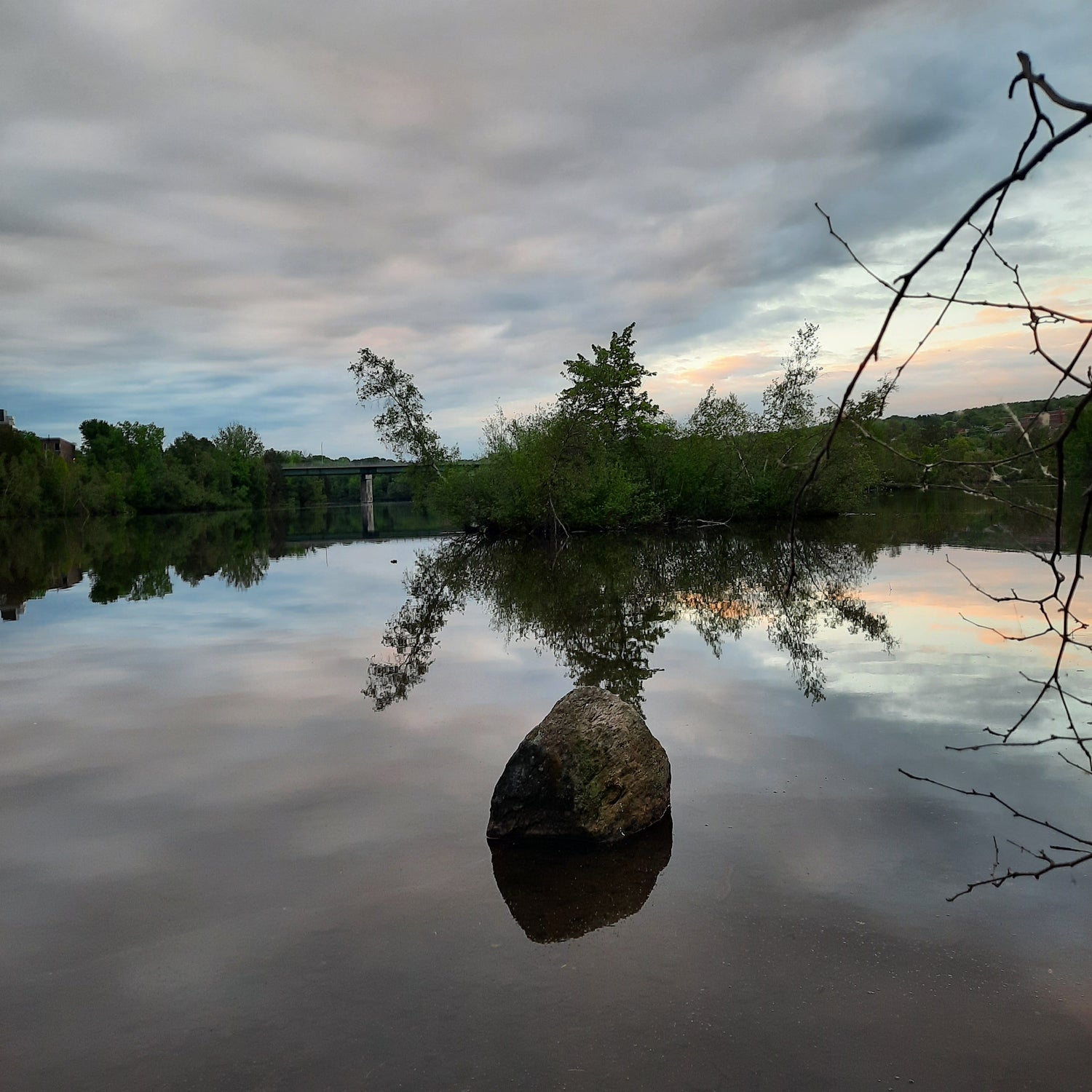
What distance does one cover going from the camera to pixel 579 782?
265 inches

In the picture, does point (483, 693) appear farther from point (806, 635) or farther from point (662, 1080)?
point (662, 1080)

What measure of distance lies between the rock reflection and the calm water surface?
0.09ft

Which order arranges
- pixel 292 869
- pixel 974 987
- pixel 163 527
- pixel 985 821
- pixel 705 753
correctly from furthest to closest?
pixel 163 527 < pixel 705 753 < pixel 985 821 < pixel 292 869 < pixel 974 987

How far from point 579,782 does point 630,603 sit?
460 inches

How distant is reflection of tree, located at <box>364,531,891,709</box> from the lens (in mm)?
12938

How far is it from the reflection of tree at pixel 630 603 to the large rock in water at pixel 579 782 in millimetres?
1956

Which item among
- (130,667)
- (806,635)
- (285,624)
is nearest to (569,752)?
(806,635)

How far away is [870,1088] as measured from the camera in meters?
3.92

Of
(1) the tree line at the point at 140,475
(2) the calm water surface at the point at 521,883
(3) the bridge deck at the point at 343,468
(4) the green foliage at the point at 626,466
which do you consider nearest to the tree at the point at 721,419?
(4) the green foliage at the point at 626,466

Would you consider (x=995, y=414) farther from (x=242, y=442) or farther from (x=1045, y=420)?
(x=242, y=442)

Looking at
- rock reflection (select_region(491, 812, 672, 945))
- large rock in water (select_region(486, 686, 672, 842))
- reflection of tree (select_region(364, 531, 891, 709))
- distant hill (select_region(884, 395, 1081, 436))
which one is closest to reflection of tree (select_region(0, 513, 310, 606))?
reflection of tree (select_region(364, 531, 891, 709))

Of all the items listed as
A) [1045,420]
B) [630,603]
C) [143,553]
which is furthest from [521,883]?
[143,553]

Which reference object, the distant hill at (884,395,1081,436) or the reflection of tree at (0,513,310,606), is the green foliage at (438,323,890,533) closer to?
the reflection of tree at (0,513,310,606)

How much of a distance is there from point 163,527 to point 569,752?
70214mm
